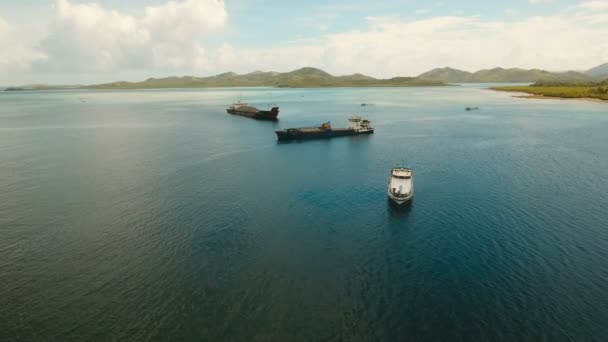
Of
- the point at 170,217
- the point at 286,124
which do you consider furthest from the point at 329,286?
the point at 286,124

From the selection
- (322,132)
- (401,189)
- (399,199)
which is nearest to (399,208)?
(399,199)

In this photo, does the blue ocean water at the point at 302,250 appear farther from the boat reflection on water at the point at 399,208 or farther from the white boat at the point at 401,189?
the white boat at the point at 401,189

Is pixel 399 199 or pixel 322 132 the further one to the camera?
pixel 322 132

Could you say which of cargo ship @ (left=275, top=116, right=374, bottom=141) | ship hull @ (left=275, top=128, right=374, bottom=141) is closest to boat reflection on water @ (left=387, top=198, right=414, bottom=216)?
ship hull @ (left=275, top=128, right=374, bottom=141)

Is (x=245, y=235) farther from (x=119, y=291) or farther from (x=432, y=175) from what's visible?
(x=432, y=175)

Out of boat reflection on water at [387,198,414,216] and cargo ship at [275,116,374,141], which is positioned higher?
cargo ship at [275,116,374,141]

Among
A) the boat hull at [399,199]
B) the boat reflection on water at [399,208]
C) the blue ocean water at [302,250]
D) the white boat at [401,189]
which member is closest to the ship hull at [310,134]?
the blue ocean water at [302,250]

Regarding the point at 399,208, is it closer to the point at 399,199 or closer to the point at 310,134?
the point at 399,199

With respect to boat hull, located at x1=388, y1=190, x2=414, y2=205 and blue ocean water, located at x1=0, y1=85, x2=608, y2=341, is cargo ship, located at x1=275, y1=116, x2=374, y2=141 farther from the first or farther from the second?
boat hull, located at x1=388, y1=190, x2=414, y2=205
